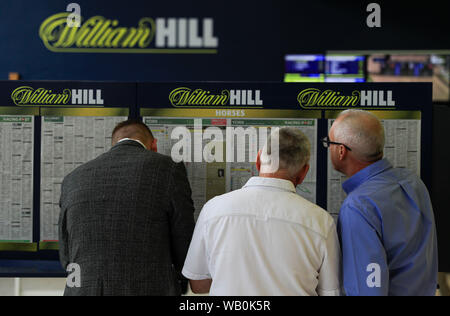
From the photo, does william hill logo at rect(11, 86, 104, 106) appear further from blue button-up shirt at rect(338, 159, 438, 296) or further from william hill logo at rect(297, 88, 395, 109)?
blue button-up shirt at rect(338, 159, 438, 296)

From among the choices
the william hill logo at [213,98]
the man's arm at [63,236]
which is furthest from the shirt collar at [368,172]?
the man's arm at [63,236]

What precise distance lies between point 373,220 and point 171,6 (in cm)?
484

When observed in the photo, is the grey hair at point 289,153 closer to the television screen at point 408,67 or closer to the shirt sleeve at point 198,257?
the shirt sleeve at point 198,257

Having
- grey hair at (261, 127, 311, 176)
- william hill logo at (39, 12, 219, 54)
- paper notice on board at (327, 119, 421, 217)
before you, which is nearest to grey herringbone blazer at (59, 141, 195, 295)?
grey hair at (261, 127, 311, 176)

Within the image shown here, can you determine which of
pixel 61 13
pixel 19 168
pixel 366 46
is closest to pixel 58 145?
pixel 19 168

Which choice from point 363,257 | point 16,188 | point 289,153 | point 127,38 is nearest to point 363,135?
point 289,153

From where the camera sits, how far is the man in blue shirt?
5.80ft

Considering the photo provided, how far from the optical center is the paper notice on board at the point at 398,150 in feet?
9.04

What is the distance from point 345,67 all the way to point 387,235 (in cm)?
449

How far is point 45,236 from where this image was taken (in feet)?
9.40

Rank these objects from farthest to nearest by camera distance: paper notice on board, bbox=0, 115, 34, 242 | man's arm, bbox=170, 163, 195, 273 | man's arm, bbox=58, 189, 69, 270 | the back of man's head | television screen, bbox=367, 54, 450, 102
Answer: television screen, bbox=367, 54, 450, 102, paper notice on board, bbox=0, 115, 34, 242, the back of man's head, man's arm, bbox=58, 189, 69, 270, man's arm, bbox=170, 163, 195, 273

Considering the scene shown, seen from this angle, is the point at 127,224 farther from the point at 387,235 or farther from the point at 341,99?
the point at 341,99

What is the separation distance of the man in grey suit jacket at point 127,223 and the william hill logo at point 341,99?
3.42 ft

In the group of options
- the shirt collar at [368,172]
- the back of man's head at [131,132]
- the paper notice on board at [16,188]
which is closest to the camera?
the shirt collar at [368,172]
